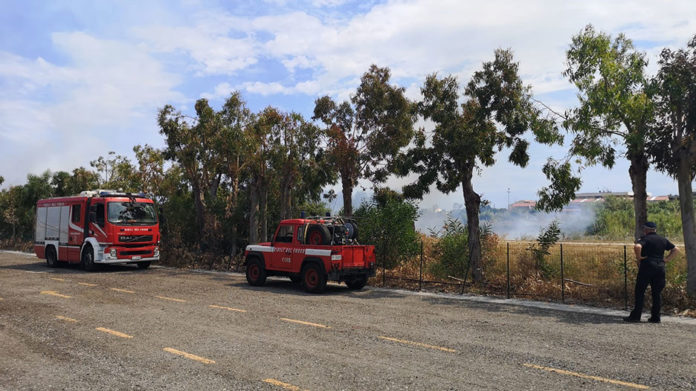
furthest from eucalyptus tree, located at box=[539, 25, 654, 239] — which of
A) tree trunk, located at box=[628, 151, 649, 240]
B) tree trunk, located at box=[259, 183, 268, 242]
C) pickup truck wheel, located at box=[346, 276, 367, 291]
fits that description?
tree trunk, located at box=[259, 183, 268, 242]

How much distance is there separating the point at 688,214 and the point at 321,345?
10.1 m

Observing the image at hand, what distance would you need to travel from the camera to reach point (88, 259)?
20469 millimetres

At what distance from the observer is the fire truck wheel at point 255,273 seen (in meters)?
15.9

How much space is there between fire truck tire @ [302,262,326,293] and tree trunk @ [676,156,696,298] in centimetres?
899

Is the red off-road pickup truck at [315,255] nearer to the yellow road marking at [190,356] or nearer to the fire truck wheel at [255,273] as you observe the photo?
the fire truck wheel at [255,273]

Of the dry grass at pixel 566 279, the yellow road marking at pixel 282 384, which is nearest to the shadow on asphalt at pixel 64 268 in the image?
the dry grass at pixel 566 279

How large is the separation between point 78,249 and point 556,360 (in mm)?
19373

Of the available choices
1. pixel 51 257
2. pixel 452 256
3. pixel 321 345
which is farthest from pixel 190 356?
pixel 51 257

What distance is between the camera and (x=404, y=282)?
1658cm

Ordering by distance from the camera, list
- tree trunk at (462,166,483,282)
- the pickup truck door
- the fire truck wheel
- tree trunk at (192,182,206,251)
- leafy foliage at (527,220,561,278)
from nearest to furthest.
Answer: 1. the pickup truck door
2. leafy foliage at (527,220,561,278)
3. the fire truck wheel
4. tree trunk at (462,166,483,282)
5. tree trunk at (192,182,206,251)

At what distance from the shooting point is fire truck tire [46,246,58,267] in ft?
73.2

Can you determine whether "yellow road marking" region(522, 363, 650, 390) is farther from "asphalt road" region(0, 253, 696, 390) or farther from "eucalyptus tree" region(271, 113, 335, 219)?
"eucalyptus tree" region(271, 113, 335, 219)

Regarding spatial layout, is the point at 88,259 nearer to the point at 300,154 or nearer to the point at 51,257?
the point at 51,257

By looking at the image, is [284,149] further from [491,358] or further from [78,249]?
[491,358]
